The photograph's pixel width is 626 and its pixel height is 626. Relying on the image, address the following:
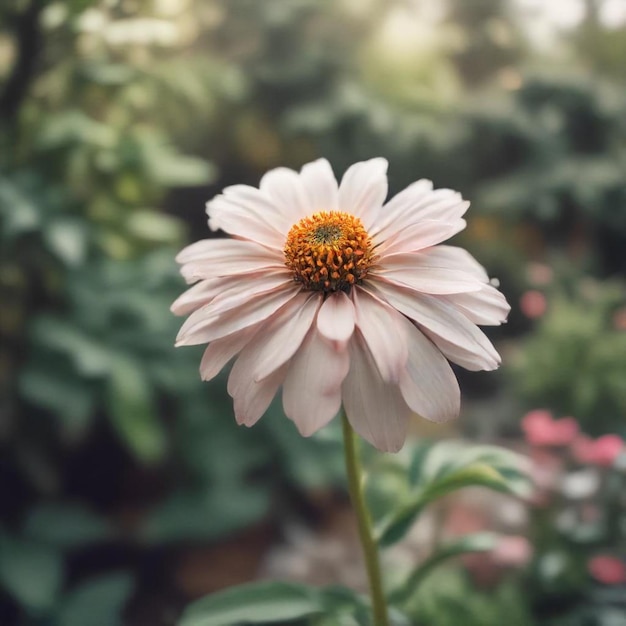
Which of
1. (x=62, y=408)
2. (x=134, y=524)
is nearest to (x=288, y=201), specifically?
(x=62, y=408)

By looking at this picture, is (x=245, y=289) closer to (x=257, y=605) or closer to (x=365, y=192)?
(x=365, y=192)

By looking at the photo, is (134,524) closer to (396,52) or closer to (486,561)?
(486,561)

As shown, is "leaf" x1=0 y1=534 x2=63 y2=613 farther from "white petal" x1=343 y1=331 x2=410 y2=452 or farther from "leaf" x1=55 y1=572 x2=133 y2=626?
"white petal" x1=343 y1=331 x2=410 y2=452

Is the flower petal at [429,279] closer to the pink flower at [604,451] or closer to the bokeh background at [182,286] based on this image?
the bokeh background at [182,286]

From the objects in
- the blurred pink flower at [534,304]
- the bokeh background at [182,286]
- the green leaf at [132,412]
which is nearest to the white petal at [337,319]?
the bokeh background at [182,286]

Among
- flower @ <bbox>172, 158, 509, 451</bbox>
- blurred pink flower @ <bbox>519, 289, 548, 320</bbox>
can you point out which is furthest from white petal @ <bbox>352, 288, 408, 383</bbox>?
blurred pink flower @ <bbox>519, 289, 548, 320</bbox>
